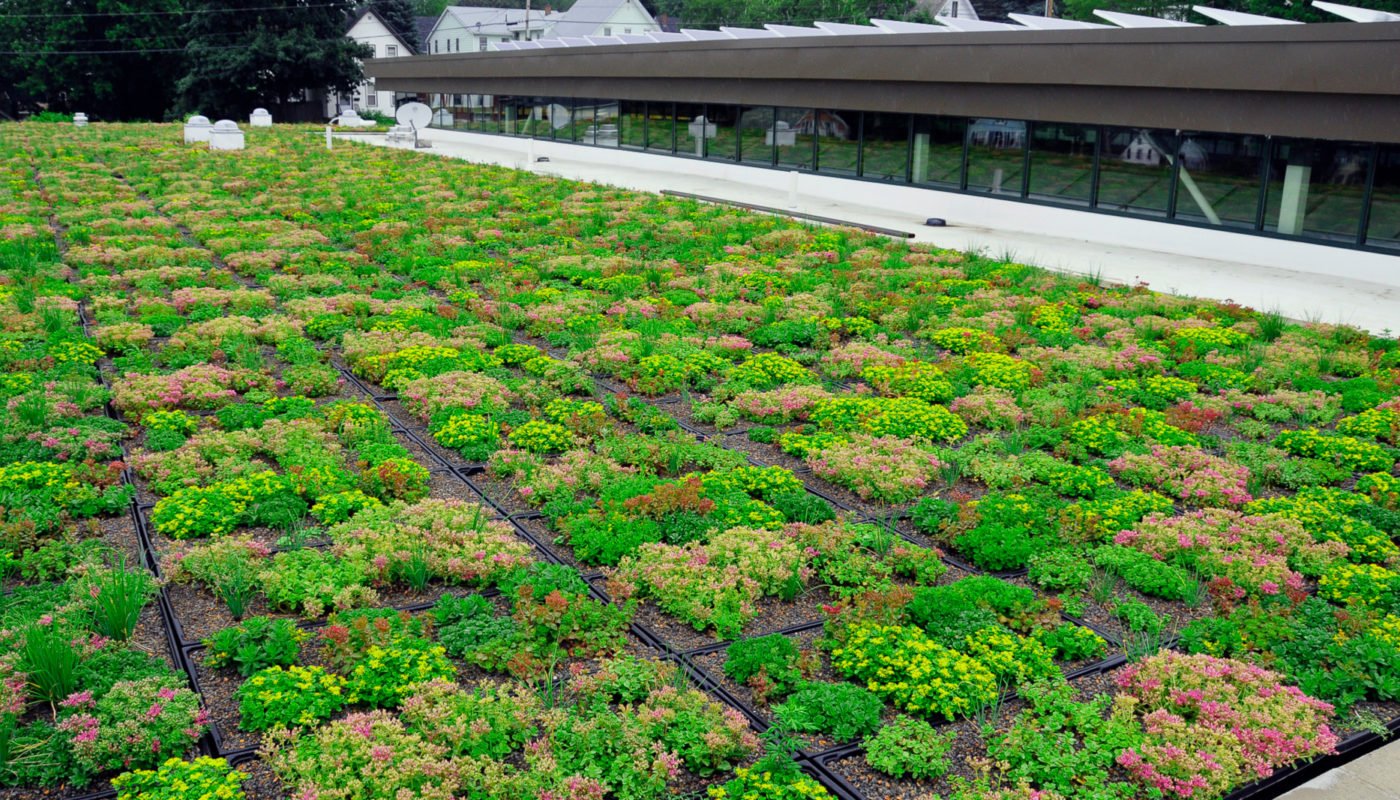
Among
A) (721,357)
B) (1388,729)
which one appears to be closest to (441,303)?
(721,357)

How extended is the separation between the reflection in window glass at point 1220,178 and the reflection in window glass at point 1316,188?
328mm

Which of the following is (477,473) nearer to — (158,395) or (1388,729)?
(158,395)

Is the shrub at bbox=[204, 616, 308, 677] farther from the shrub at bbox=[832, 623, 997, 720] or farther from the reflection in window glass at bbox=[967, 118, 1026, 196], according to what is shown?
the reflection in window glass at bbox=[967, 118, 1026, 196]

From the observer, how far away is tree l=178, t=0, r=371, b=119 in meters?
64.8

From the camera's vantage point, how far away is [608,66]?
116 ft

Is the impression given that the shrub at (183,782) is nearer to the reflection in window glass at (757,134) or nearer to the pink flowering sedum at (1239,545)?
the pink flowering sedum at (1239,545)

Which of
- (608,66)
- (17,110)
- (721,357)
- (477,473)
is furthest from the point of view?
(17,110)

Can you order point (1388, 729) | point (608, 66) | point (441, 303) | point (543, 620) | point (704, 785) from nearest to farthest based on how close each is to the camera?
point (704, 785) < point (1388, 729) < point (543, 620) < point (441, 303) < point (608, 66)

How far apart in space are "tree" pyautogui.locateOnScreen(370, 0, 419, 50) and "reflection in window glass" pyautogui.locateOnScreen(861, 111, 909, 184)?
7627cm

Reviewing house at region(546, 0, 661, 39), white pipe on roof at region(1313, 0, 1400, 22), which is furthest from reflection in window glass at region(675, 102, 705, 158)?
house at region(546, 0, 661, 39)

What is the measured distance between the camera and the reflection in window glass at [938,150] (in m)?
24.7

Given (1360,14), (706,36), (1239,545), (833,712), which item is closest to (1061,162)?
(1360,14)

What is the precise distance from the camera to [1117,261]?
19.4 metres

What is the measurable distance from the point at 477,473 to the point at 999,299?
909cm
